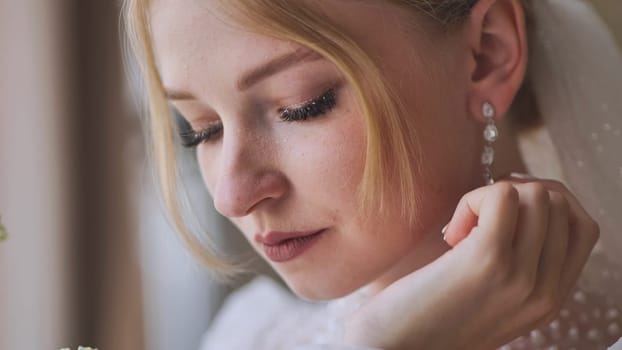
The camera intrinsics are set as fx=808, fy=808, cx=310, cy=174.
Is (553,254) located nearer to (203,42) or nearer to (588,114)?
(588,114)

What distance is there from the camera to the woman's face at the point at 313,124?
877 millimetres

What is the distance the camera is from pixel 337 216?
916mm

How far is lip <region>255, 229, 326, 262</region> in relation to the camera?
94cm

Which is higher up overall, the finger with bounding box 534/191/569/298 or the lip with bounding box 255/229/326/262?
the lip with bounding box 255/229/326/262

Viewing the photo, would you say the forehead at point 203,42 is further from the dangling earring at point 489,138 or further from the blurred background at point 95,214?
the blurred background at point 95,214

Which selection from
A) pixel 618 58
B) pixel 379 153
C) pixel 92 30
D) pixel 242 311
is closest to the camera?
pixel 379 153

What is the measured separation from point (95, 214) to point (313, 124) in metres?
1.21

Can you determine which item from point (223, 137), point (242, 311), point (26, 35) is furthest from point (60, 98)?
point (223, 137)

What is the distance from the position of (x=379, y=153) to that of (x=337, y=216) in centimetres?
9

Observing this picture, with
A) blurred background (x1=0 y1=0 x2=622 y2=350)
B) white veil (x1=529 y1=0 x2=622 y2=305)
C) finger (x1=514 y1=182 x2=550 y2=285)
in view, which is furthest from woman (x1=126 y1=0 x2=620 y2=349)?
blurred background (x1=0 y1=0 x2=622 y2=350)

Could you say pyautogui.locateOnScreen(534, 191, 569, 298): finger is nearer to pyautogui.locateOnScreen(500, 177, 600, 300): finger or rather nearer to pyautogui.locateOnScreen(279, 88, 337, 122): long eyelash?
pyautogui.locateOnScreen(500, 177, 600, 300): finger

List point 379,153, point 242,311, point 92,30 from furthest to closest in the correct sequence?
point 92,30, point 242,311, point 379,153

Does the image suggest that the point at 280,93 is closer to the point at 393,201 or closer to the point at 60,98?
the point at 393,201

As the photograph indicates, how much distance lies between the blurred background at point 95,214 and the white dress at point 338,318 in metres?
0.38
